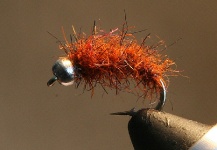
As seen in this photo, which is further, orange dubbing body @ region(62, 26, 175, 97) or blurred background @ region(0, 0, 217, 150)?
blurred background @ region(0, 0, 217, 150)

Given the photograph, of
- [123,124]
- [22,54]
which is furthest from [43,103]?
[123,124]

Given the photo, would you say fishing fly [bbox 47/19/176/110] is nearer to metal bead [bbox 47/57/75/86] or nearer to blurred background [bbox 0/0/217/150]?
metal bead [bbox 47/57/75/86]

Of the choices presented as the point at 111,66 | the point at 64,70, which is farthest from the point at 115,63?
the point at 64,70

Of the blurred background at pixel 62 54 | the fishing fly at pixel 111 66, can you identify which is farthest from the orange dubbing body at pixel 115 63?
the blurred background at pixel 62 54

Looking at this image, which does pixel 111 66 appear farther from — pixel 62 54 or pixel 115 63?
pixel 62 54

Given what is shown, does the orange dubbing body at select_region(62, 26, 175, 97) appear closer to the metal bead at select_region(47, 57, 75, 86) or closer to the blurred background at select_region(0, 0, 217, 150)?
the metal bead at select_region(47, 57, 75, 86)

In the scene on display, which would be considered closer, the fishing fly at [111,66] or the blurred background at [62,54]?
the fishing fly at [111,66]

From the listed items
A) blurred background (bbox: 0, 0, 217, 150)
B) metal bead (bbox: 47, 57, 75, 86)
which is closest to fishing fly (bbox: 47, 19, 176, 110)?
metal bead (bbox: 47, 57, 75, 86)

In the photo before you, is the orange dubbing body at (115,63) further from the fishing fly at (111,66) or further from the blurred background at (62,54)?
the blurred background at (62,54)
